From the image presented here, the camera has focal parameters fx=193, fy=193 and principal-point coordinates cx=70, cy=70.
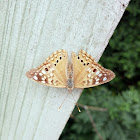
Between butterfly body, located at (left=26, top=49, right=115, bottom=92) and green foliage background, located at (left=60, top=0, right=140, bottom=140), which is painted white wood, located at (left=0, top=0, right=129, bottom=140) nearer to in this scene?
butterfly body, located at (left=26, top=49, right=115, bottom=92)

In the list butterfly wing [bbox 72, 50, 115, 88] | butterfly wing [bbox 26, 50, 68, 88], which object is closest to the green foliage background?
butterfly wing [bbox 72, 50, 115, 88]

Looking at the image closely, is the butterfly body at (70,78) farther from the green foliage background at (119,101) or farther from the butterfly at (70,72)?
the green foliage background at (119,101)

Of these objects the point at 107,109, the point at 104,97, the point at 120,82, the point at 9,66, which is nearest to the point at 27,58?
the point at 9,66

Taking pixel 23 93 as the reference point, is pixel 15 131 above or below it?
below

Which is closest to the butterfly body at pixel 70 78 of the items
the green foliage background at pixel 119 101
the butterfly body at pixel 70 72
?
the butterfly body at pixel 70 72

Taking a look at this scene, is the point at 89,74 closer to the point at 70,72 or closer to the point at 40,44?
the point at 70,72

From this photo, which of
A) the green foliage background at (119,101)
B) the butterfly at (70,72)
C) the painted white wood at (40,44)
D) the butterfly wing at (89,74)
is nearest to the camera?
the painted white wood at (40,44)

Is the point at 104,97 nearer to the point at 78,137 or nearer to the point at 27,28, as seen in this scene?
the point at 78,137
